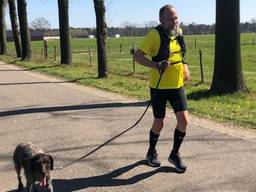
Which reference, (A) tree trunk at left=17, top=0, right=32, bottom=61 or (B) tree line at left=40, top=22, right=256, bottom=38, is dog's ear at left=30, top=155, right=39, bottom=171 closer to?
(A) tree trunk at left=17, top=0, right=32, bottom=61

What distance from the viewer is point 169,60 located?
6172 mm

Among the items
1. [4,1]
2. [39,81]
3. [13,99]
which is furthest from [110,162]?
[4,1]

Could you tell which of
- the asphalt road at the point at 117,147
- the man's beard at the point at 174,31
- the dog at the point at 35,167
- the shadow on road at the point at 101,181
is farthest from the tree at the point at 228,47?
the dog at the point at 35,167

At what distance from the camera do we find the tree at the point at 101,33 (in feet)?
61.6

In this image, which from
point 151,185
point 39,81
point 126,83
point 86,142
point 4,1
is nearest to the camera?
point 151,185

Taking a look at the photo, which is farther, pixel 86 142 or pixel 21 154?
pixel 86 142

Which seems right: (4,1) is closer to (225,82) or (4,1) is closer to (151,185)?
(225,82)

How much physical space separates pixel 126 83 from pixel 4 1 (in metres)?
34.0

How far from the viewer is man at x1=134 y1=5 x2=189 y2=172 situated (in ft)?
19.9

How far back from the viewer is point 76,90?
15453 millimetres

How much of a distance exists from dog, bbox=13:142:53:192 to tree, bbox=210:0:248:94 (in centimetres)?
816

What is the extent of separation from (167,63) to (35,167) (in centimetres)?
205

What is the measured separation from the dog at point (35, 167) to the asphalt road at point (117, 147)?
2.11ft

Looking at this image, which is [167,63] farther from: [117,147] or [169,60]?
[117,147]
